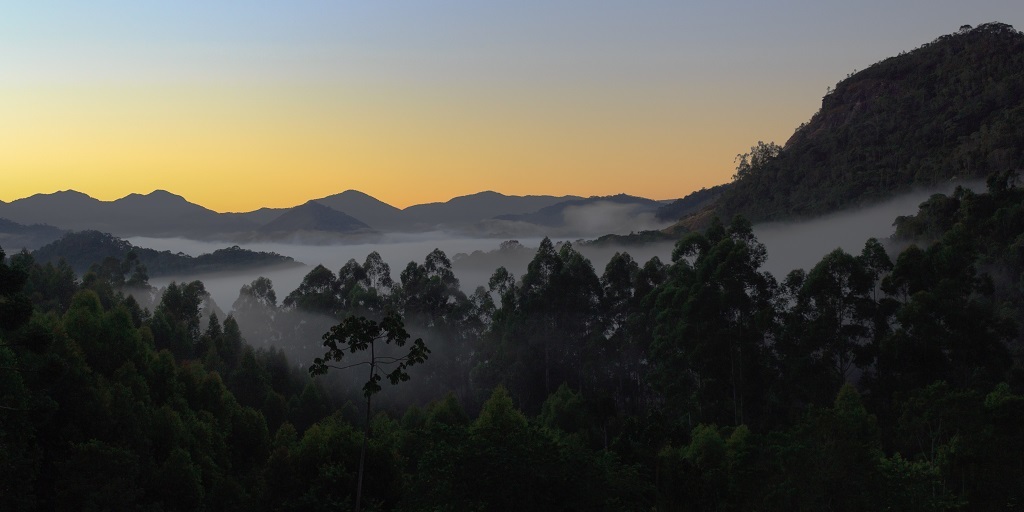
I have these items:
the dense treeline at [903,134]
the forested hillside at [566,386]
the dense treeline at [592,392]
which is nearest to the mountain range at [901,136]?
the dense treeline at [903,134]

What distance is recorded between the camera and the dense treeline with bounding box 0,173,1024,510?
37969mm

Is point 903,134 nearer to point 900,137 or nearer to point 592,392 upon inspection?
point 900,137

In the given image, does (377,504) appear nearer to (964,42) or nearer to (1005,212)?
(1005,212)

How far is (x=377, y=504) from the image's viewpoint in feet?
133

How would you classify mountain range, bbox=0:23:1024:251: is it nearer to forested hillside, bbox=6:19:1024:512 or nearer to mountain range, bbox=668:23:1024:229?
mountain range, bbox=668:23:1024:229

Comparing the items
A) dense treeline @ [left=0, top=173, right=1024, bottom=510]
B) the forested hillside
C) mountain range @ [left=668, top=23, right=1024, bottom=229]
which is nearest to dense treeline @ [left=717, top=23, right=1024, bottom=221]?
mountain range @ [left=668, top=23, right=1024, bottom=229]

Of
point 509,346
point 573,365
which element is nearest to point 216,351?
point 509,346

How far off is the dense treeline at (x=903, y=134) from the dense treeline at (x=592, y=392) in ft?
173

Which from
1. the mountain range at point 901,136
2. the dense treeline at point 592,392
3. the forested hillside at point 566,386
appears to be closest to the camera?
the forested hillside at point 566,386

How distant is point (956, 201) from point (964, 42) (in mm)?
117655

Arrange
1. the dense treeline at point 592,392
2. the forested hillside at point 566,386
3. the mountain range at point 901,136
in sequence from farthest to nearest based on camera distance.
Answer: the mountain range at point 901,136 → the dense treeline at point 592,392 → the forested hillside at point 566,386

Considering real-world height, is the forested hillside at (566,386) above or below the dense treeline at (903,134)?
below

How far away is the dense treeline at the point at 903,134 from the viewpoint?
13712cm

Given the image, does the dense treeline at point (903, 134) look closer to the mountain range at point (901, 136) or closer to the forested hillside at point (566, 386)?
the mountain range at point (901, 136)
